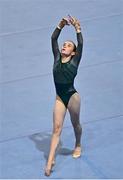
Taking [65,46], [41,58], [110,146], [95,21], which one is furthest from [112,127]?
[95,21]

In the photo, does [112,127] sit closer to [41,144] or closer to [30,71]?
[41,144]

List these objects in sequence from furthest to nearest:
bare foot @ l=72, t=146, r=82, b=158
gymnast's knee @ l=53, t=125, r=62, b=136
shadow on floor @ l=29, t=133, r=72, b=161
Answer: shadow on floor @ l=29, t=133, r=72, b=161, bare foot @ l=72, t=146, r=82, b=158, gymnast's knee @ l=53, t=125, r=62, b=136

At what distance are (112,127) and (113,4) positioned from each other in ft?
17.2

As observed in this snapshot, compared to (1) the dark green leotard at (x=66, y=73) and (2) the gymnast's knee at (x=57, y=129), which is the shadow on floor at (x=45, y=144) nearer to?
(2) the gymnast's knee at (x=57, y=129)

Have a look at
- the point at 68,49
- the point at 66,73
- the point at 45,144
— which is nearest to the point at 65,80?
the point at 66,73

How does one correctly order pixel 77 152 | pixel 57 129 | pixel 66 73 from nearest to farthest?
pixel 66 73, pixel 57 129, pixel 77 152

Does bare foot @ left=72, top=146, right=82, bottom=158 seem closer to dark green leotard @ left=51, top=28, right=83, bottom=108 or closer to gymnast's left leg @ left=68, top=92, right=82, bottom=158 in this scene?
gymnast's left leg @ left=68, top=92, right=82, bottom=158

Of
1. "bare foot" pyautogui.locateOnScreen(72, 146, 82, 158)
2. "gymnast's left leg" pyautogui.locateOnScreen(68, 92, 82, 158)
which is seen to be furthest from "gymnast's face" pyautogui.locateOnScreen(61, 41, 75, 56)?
"bare foot" pyautogui.locateOnScreen(72, 146, 82, 158)

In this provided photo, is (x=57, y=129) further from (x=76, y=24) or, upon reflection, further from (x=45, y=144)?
(x=76, y=24)

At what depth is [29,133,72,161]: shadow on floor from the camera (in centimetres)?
828

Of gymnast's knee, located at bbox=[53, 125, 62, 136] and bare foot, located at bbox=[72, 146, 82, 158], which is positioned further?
bare foot, located at bbox=[72, 146, 82, 158]

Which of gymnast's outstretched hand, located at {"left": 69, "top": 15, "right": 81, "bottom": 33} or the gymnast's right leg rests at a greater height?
gymnast's outstretched hand, located at {"left": 69, "top": 15, "right": 81, "bottom": 33}

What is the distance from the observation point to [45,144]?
8.48m

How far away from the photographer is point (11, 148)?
328 inches
